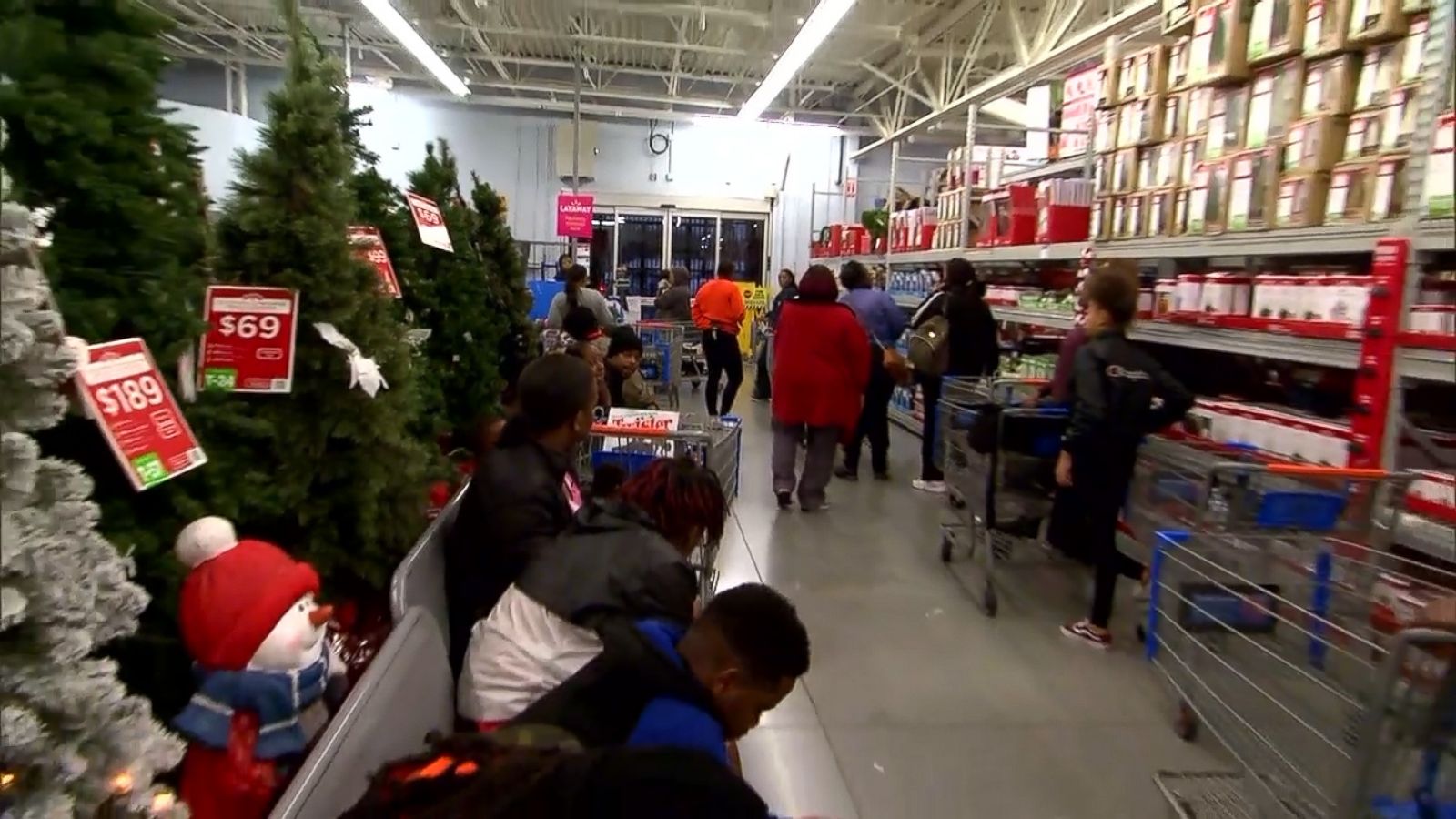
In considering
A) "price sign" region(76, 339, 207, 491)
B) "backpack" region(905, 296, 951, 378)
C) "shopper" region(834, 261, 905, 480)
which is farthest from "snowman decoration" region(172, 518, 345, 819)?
"shopper" region(834, 261, 905, 480)

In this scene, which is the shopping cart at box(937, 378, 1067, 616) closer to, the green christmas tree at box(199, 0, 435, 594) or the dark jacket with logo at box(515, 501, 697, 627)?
the dark jacket with logo at box(515, 501, 697, 627)

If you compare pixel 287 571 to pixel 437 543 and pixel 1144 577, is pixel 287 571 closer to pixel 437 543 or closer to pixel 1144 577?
pixel 437 543

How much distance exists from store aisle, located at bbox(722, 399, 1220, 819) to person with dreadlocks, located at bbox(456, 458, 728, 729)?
109 cm

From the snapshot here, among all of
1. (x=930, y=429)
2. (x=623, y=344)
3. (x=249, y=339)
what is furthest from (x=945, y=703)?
(x=930, y=429)

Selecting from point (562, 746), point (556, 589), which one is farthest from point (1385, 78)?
point (562, 746)

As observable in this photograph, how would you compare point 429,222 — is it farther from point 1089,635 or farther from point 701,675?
point 1089,635

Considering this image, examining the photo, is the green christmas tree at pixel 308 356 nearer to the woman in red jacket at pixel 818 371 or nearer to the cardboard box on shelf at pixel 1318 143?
the cardboard box on shelf at pixel 1318 143

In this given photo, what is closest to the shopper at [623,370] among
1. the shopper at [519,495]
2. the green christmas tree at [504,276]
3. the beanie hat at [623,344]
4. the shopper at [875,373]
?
the beanie hat at [623,344]

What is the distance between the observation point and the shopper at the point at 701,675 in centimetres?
151

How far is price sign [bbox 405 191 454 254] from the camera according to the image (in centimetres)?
343

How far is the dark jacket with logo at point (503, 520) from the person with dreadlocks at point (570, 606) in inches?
10.3

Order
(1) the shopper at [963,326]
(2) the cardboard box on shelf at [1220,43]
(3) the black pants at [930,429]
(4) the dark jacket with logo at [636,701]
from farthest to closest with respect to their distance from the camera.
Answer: (3) the black pants at [930,429]
(1) the shopper at [963,326]
(2) the cardboard box on shelf at [1220,43]
(4) the dark jacket with logo at [636,701]

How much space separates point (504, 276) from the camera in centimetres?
459

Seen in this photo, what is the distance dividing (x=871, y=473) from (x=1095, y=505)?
11.0 feet
